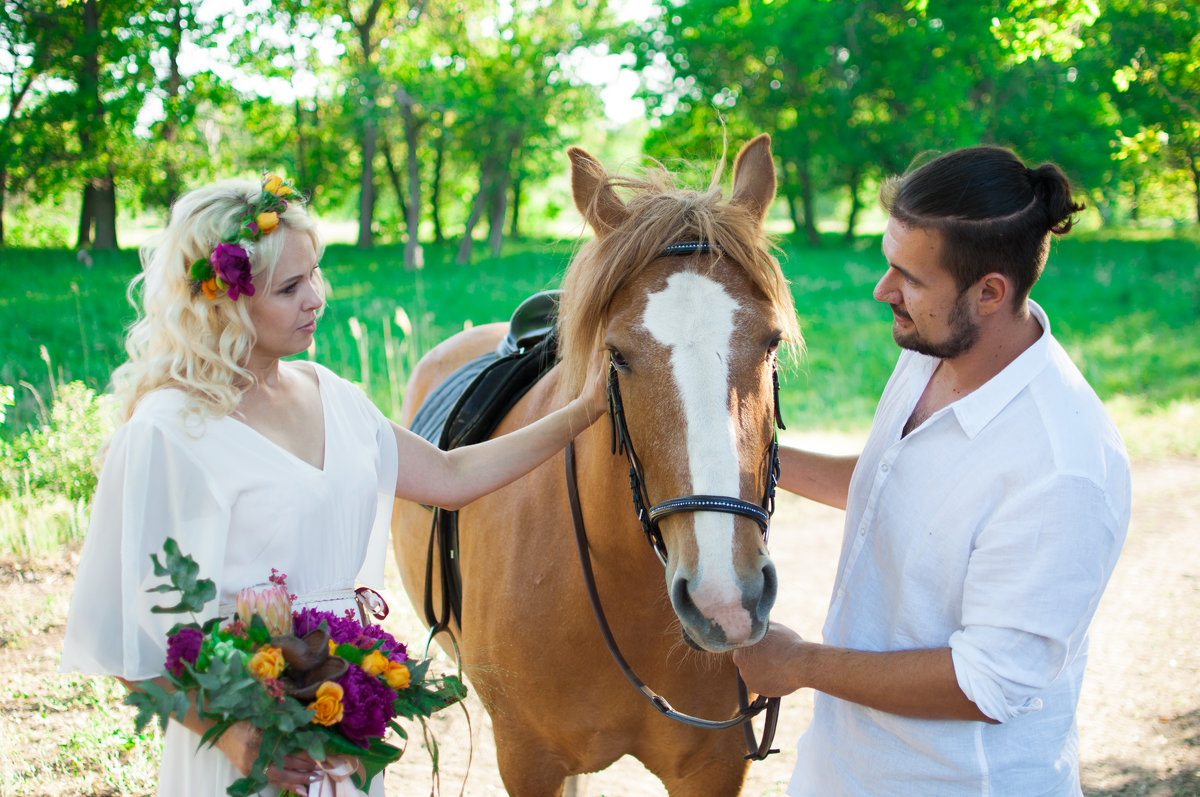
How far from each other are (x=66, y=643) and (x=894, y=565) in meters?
1.72

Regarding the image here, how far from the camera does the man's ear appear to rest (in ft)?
5.04

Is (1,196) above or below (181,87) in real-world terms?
below

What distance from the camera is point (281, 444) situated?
1.70m

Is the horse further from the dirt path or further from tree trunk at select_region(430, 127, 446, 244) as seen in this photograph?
tree trunk at select_region(430, 127, 446, 244)

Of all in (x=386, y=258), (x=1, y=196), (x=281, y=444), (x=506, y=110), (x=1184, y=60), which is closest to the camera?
(x=281, y=444)

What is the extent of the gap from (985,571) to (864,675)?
1.08 ft

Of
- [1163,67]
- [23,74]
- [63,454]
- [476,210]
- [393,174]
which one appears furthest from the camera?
[393,174]

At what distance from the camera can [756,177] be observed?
212 centimetres

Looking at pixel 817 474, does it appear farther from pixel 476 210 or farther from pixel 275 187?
pixel 476 210

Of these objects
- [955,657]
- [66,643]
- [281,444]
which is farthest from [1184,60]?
[66,643]

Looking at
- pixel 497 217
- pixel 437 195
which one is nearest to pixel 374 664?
pixel 497 217

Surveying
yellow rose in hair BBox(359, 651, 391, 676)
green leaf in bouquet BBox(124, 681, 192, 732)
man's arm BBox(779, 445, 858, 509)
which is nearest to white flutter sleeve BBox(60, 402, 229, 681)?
green leaf in bouquet BBox(124, 681, 192, 732)

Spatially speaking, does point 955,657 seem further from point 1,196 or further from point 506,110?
point 506,110

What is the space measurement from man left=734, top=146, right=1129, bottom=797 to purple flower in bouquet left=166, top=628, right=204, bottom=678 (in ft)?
3.71
